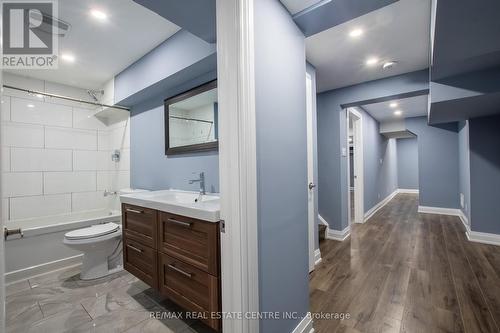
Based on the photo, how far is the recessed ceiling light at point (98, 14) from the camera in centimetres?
175

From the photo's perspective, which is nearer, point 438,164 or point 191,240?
point 191,240

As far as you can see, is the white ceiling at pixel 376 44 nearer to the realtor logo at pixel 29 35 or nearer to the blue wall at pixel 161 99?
the blue wall at pixel 161 99

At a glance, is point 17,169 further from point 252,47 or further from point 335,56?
point 335,56

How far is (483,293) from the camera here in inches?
74.6

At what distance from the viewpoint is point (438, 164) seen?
4.86m

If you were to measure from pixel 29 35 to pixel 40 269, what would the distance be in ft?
8.10

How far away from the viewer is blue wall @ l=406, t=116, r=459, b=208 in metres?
4.69

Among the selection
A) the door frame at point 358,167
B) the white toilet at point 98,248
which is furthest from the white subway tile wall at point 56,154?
the door frame at point 358,167

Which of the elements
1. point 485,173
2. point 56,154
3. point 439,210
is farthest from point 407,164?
point 56,154

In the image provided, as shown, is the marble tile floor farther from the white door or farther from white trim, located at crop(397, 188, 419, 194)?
white trim, located at crop(397, 188, 419, 194)

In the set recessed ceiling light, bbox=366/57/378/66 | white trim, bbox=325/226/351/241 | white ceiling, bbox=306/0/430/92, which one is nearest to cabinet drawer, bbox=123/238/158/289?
white ceiling, bbox=306/0/430/92

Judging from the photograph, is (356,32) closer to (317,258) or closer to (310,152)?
(310,152)

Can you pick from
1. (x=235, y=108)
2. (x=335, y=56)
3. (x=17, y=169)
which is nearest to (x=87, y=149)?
(x=17, y=169)

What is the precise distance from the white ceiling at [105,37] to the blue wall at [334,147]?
2479 mm
